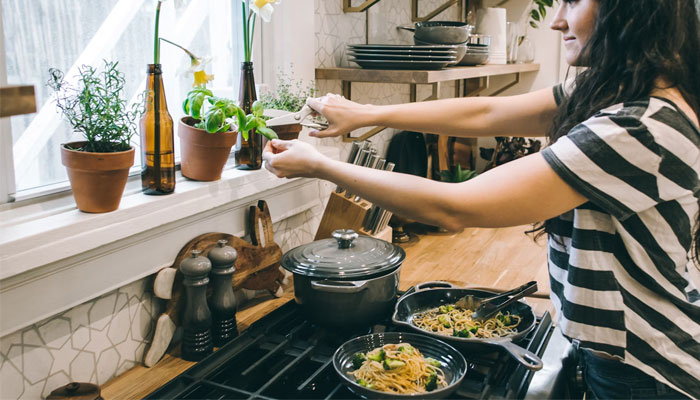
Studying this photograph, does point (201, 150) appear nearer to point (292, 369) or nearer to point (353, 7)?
point (292, 369)

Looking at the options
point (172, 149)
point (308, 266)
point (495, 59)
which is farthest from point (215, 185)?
point (495, 59)

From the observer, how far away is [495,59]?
264 centimetres

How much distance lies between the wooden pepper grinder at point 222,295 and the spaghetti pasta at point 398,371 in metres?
0.32

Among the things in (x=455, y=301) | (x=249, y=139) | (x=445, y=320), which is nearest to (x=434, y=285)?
(x=455, y=301)

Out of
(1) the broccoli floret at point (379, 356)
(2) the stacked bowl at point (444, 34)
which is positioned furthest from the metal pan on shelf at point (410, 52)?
(1) the broccoli floret at point (379, 356)

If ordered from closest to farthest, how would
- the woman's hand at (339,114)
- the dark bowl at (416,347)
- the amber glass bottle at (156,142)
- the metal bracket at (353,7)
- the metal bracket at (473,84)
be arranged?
the dark bowl at (416,347), the amber glass bottle at (156,142), the woman's hand at (339,114), the metal bracket at (353,7), the metal bracket at (473,84)

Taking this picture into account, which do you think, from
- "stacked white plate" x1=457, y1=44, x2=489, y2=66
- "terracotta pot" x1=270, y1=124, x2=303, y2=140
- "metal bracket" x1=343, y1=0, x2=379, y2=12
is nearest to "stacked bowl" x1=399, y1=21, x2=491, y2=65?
"metal bracket" x1=343, y1=0, x2=379, y2=12

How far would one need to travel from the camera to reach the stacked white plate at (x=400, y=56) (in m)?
1.79

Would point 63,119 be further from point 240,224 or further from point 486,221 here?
point 486,221

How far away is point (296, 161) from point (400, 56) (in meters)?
0.79

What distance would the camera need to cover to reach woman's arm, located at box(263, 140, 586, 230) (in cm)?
95

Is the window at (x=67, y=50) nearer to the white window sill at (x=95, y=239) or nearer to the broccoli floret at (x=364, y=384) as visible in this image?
the white window sill at (x=95, y=239)

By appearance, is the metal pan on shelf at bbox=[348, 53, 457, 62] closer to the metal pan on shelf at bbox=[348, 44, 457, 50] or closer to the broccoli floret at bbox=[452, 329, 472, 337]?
the metal pan on shelf at bbox=[348, 44, 457, 50]

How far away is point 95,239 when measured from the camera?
43.5 inches
